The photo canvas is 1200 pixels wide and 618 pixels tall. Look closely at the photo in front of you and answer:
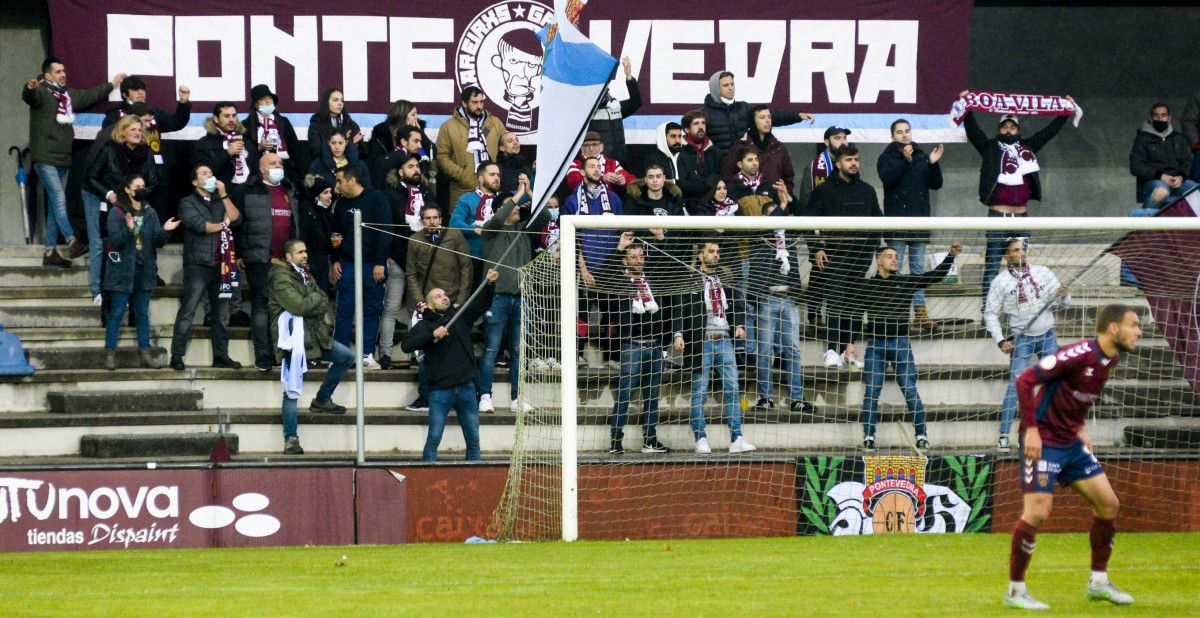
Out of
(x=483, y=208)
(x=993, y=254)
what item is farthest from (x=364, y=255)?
(x=993, y=254)

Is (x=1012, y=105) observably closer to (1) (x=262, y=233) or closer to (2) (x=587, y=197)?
(2) (x=587, y=197)

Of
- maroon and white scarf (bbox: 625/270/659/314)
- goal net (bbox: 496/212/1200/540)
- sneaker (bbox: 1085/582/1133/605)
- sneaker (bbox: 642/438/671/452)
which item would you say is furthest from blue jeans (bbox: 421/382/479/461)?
sneaker (bbox: 1085/582/1133/605)

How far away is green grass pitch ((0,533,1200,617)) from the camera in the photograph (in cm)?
823

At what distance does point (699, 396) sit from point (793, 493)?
1.25 m

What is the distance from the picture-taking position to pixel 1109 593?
8094 mm

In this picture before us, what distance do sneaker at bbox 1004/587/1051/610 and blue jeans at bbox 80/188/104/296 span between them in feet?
30.3

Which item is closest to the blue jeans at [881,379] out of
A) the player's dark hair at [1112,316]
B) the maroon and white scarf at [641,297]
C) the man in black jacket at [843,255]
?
the man in black jacket at [843,255]

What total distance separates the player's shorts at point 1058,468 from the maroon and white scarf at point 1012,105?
6.99 meters


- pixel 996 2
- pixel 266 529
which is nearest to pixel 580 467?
pixel 266 529

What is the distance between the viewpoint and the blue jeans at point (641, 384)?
480 inches

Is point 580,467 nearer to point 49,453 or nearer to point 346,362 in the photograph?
point 346,362

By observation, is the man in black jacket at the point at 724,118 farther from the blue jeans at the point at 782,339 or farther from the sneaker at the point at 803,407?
the sneaker at the point at 803,407

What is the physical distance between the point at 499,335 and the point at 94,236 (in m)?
4.10

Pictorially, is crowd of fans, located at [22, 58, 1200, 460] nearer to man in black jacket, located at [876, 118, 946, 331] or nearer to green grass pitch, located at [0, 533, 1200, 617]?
man in black jacket, located at [876, 118, 946, 331]
